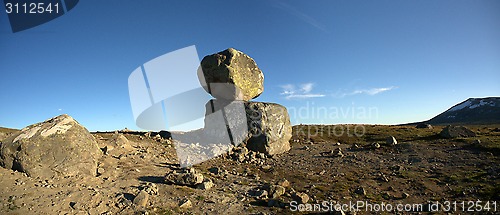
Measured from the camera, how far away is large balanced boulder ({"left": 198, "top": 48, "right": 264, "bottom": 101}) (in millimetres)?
26922

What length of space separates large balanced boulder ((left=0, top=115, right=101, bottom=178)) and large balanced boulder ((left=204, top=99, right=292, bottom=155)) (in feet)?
40.2

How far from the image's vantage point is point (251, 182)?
17406mm

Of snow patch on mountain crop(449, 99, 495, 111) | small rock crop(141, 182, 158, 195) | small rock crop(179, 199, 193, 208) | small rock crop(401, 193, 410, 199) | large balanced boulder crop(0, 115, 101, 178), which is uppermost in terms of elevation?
snow patch on mountain crop(449, 99, 495, 111)

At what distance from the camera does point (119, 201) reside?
506 inches

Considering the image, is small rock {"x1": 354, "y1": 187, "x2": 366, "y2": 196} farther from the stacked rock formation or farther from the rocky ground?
the stacked rock formation

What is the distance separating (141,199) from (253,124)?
1411 cm

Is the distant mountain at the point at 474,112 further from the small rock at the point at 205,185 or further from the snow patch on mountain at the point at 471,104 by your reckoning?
the small rock at the point at 205,185

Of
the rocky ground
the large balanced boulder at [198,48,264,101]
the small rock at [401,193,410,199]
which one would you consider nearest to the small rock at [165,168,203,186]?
the rocky ground

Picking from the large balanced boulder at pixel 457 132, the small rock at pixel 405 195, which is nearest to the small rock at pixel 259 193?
the small rock at pixel 405 195

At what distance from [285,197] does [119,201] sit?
885 cm

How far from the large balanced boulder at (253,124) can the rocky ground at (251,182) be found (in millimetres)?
1455

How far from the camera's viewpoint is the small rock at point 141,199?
12.9 meters

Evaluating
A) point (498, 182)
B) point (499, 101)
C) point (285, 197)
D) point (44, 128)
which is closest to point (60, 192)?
point (44, 128)

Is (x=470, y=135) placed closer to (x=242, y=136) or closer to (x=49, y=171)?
(x=242, y=136)
